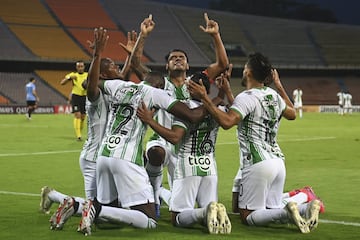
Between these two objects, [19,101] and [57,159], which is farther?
[19,101]

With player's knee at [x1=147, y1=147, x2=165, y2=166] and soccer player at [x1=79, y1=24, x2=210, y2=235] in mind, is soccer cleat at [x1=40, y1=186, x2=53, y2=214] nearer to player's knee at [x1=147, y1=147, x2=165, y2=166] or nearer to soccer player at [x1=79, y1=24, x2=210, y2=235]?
soccer player at [x1=79, y1=24, x2=210, y2=235]

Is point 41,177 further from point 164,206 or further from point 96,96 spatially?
point 96,96

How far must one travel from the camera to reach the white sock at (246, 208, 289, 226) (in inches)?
310

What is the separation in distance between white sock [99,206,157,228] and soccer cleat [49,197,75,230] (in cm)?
33

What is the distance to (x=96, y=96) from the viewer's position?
8.27 meters

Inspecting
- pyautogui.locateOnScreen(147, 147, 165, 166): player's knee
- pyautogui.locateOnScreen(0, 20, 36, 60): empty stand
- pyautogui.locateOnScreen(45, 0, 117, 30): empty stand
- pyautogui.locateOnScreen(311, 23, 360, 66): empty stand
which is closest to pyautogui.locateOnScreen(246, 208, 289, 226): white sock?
pyautogui.locateOnScreen(147, 147, 165, 166): player's knee

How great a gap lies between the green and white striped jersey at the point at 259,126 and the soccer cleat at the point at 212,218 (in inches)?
37.9

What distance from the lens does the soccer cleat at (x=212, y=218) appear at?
7539 mm

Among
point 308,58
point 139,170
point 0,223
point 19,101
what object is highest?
point 308,58

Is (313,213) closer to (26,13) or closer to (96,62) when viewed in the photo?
(96,62)

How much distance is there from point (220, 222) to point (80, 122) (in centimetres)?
1528

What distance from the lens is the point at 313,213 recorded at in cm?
764

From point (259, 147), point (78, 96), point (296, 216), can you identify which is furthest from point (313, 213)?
point (78, 96)

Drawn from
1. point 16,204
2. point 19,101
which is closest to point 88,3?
point 19,101
